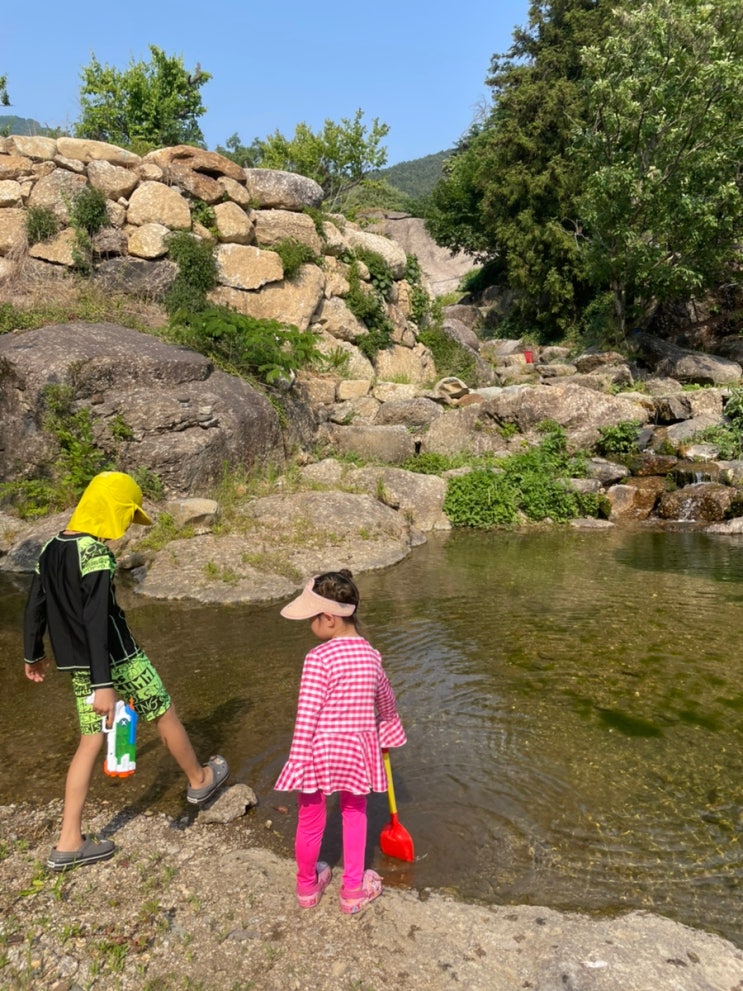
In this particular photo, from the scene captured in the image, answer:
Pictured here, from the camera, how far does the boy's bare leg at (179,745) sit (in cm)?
385

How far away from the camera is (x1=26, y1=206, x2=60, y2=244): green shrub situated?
645 inches

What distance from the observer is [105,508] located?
11.9 feet

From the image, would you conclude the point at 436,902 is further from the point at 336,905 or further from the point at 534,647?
the point at 534,647

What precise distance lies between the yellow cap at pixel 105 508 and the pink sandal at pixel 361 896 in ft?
6.47

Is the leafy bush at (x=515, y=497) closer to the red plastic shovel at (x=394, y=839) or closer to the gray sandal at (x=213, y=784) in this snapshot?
the gray sandal at (x=213, y=784)

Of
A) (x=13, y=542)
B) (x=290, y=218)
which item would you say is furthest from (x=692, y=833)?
(x=290, y=218)

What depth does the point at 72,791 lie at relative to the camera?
11.4 feet

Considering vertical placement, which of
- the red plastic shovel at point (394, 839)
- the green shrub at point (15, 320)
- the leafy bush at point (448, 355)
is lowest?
the red plastic shovel at point (394, 839)

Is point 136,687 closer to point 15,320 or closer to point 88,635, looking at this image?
point 88,635

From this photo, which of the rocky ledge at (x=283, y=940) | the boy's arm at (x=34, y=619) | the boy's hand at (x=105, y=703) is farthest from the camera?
the boy's arm at (x=34, y=619)

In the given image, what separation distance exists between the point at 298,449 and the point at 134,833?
34.9 ft

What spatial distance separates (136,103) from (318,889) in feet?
122

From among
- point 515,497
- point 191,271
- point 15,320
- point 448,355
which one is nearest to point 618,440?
point 515,497

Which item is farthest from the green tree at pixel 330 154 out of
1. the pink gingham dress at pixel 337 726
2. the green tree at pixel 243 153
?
the pink gingham dress at pixel 337 726
